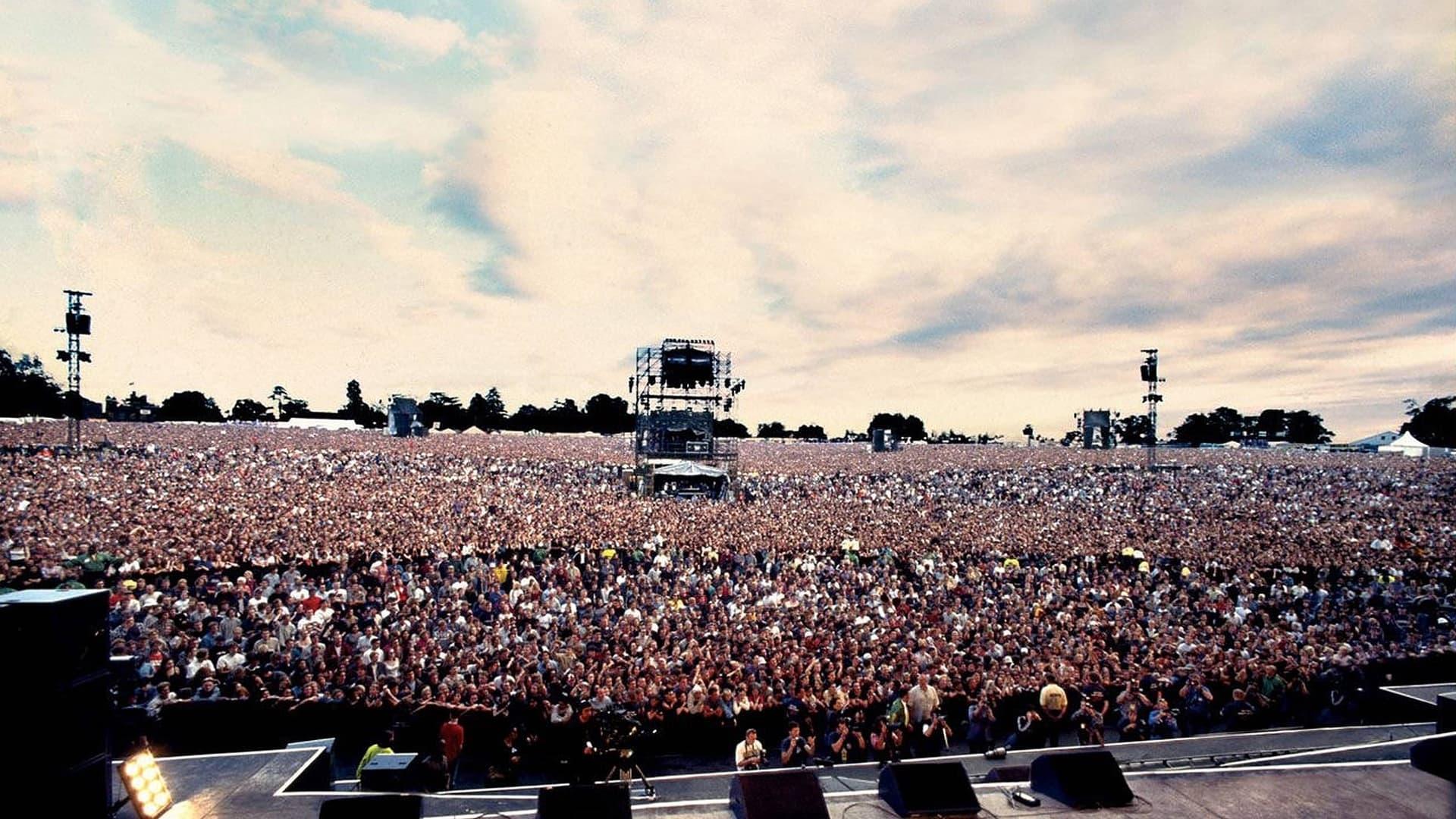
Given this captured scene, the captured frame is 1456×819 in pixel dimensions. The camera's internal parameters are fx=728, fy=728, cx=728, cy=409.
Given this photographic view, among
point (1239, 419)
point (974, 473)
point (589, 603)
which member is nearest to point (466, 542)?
point (589, 603)

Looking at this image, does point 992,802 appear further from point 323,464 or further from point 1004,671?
point 323,464

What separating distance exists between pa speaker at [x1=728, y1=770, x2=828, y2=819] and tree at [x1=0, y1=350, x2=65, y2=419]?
177 ft

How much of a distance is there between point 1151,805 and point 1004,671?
4.52 metres

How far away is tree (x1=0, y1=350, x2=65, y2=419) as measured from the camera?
146 feet

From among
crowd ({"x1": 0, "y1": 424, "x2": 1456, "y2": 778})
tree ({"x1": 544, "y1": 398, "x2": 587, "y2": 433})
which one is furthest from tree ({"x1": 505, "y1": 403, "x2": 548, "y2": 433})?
crowd ({"x1": 0, "y1": 424, "x2": 1456, "y2": 778})

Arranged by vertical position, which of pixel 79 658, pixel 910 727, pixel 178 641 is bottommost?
pixel 910 727

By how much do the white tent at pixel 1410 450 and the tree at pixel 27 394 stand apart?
79.0 metres

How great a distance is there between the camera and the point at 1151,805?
6.32 m

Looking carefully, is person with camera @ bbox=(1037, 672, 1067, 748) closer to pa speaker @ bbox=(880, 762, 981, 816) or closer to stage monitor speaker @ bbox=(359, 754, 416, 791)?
pa speaker @ bbox=(880, 762, 981, 816)

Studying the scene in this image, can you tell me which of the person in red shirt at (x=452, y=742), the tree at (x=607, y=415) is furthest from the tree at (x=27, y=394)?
the person in red shirt at (x=452, y=742)

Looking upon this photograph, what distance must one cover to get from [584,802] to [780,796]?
147 centimetres

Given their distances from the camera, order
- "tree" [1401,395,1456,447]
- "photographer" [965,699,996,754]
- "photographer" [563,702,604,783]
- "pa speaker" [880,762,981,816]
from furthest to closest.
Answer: "tree" [1401,395,1456,447]
"photographer" [965,699,996,754]
"photographer" [563,702,604,783]
"pa speaker" [880,762,981,816]

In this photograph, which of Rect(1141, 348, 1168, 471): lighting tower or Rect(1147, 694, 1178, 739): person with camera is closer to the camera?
Rect(1147, 694, 1178, 739): person with camera

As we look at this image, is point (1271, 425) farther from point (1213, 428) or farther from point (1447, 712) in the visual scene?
point (1447, 712)
